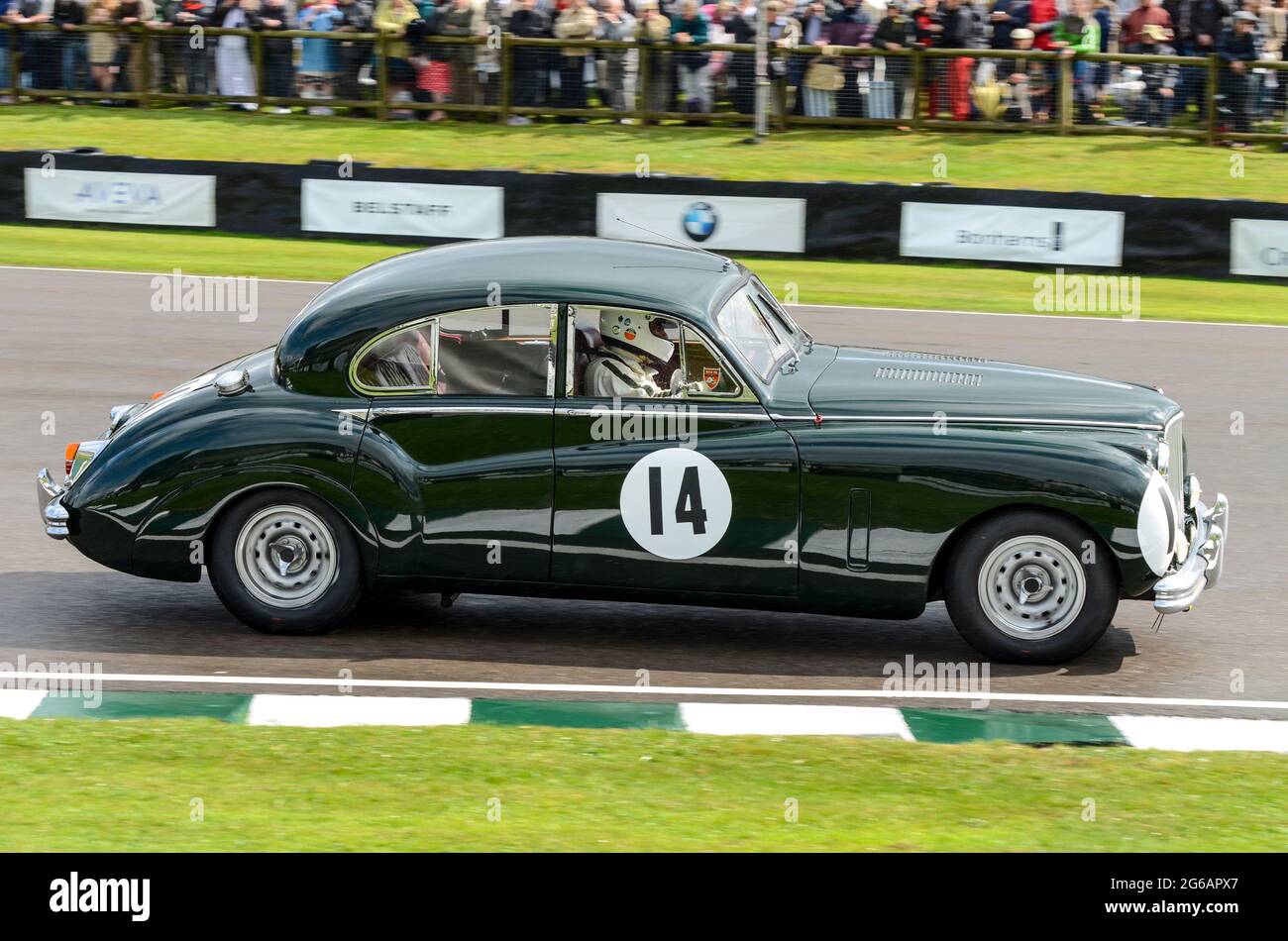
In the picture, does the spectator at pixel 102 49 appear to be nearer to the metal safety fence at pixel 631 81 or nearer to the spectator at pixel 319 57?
the metal safety fence at pixel 631 81

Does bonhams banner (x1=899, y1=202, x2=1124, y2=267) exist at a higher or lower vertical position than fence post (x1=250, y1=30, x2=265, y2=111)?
lower

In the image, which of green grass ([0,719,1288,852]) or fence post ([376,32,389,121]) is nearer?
green grass ([0,719,1288,852])

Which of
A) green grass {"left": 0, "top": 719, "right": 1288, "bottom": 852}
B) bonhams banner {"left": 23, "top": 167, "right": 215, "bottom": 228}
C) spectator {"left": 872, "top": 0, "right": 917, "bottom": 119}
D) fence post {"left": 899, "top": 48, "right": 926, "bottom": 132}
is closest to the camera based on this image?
→ green grass {"left": 0, "top": 719, "right": 1288, "bottom": 852}

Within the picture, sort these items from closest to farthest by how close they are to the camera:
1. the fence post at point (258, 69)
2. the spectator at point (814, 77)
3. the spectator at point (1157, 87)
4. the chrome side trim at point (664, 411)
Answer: the chrome side trim at point (664, 411) < the spectator at point (1157, 87) < the spectator at point (814, 77) < the fence post at point (258, 69)

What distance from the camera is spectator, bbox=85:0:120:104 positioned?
1007 inches

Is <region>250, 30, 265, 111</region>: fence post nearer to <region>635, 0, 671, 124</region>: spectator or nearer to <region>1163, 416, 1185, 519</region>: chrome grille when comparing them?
<region>635, 0, 671, 124</region>: spectator

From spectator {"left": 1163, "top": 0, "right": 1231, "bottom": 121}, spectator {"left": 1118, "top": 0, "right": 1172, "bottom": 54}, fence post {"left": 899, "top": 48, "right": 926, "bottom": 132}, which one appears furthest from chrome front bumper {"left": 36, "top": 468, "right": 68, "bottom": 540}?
spectator {"left": 1163, "top": 0, "right": 1231, "bottom": 121}

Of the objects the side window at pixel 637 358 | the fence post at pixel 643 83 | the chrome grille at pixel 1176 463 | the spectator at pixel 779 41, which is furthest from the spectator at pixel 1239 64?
the side window at pixel 637 358

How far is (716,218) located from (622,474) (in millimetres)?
12338

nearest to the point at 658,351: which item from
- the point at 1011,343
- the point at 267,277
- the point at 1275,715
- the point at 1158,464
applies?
the point at 1158,464

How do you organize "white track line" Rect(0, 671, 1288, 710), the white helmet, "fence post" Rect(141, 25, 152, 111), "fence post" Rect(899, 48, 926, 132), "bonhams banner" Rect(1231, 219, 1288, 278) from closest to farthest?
"white track line" Rect(0, 671, 1288, 710), the white helmet, "bonhams banner" Rect(1231, 219, 1288, 278), "fence post" Rect(899, 48, 926, 132), "fence post" Rect(141, 25, 152, 111)

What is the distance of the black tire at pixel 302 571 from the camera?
7164 mm

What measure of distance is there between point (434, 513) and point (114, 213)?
14871 mm

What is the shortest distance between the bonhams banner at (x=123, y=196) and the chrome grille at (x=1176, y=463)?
15.2 meters
